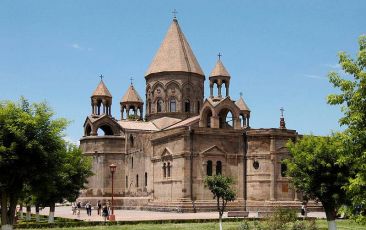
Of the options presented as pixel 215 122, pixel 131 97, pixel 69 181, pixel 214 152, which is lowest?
pixel 69 181

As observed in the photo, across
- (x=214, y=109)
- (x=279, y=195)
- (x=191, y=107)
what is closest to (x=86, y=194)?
(x=191, y=107)

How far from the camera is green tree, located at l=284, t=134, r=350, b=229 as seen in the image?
24.8 meters

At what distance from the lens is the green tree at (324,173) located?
24.8 metres

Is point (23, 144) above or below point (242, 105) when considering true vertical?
below

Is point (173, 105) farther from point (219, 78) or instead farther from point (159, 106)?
point (219, 78)

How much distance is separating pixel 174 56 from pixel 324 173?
3431 cm

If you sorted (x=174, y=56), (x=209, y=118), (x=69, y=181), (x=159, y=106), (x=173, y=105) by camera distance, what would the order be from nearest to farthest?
1. (x=69, y=181)
2. (x=209, y=118)
3. (x=173, y=105)
4. (x=174, y=56)
5. (x=159, y=106)

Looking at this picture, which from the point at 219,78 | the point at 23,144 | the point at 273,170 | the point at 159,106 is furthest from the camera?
the point at 159,106

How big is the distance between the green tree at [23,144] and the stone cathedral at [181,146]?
886 inches

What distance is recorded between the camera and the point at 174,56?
5750 cm

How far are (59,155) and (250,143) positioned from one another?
82.8 ft

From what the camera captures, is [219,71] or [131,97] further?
[131,97]

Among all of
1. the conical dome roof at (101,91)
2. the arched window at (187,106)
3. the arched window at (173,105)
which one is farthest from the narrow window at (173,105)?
the conical dome roof at (101,91)

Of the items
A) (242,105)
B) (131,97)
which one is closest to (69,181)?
(131,97)
